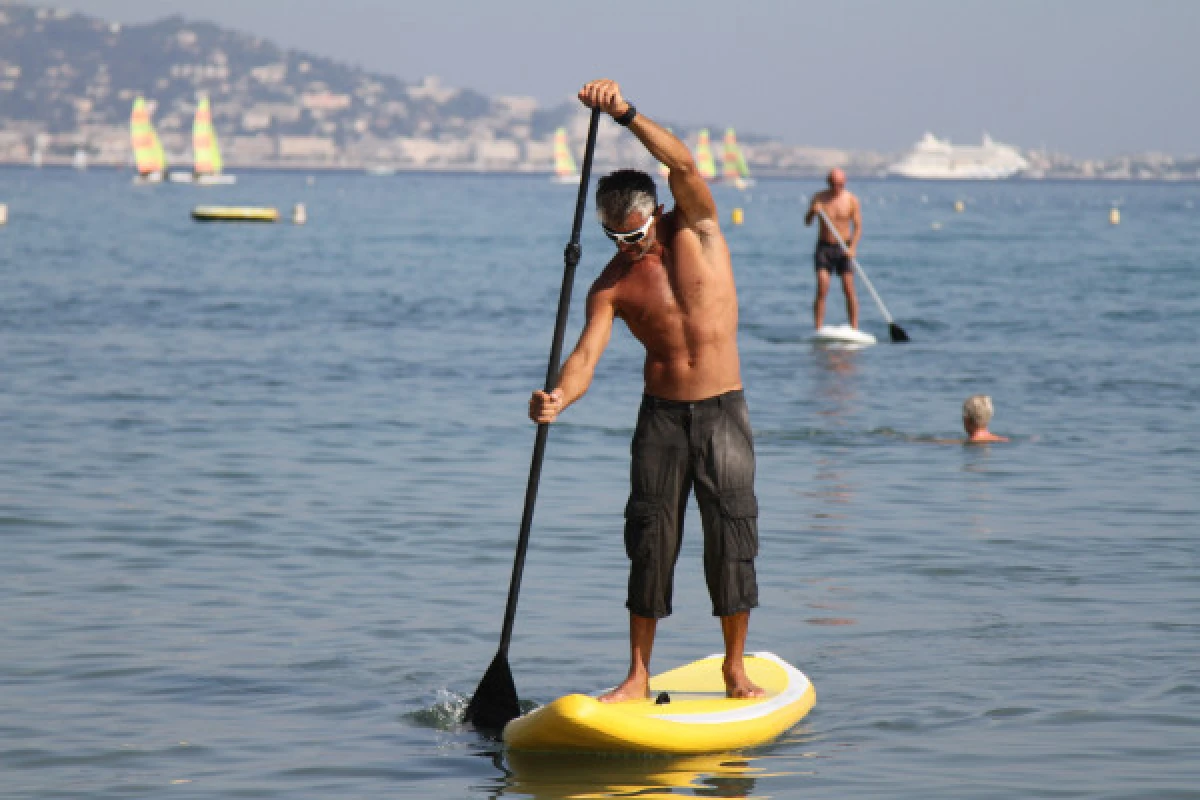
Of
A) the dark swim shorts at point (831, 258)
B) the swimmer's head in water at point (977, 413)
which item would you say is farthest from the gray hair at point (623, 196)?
the dark swim shorts at point (831, 258)

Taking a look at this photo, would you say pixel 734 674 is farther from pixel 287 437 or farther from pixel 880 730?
pixel 287 437

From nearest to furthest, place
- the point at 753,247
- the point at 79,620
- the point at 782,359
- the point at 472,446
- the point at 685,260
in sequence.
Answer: the point at 685,260 → the point at 79,620 → the point at 472,446 → the point at 782,359 → the point at 753,247

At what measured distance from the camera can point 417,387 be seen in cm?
2058

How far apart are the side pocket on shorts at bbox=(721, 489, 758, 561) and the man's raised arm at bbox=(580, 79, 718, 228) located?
109 centimetres

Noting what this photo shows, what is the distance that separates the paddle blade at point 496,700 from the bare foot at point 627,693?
0.43 m

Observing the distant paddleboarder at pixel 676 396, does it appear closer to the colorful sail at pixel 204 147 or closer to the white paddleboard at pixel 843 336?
the white paddleboard at pixel 843 336

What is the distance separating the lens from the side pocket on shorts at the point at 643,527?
7.21 m

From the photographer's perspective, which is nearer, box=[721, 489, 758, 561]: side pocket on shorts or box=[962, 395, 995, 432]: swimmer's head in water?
box=[721, 489, 758, 561]: side pocket on shorts

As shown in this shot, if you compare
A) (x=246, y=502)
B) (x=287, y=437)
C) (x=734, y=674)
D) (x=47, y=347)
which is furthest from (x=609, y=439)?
(x=47, y=347)

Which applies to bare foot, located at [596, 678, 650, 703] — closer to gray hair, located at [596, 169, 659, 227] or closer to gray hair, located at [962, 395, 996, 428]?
gray hair, located at [596, 169, 659, 227]

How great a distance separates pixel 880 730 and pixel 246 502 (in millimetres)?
6442

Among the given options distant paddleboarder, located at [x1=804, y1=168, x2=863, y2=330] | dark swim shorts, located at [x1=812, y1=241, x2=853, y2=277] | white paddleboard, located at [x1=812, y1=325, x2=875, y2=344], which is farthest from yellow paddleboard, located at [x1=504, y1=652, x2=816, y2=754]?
white paddleboard, located at [x1=812, y1=325, x2=875, y2=344]

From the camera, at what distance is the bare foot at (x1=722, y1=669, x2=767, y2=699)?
24.6 feet

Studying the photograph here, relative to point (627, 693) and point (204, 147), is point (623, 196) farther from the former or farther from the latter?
point (204, 147)
